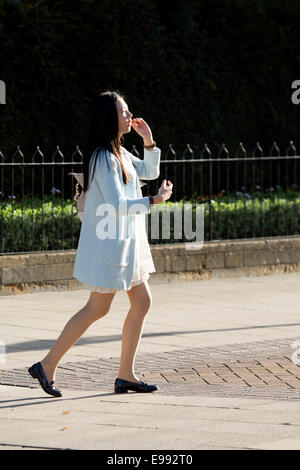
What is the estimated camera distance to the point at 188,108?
1777cm

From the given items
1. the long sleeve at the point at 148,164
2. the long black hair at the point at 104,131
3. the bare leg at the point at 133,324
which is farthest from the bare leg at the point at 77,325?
the long sleeve at the point at 148,164

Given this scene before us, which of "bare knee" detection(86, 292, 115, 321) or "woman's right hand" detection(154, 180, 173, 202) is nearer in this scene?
"woman's right hand" detection(154, 180, 173, 202)

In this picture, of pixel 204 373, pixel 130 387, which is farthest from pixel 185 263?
pixel 130 387

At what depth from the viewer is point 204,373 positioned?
781 centimetres

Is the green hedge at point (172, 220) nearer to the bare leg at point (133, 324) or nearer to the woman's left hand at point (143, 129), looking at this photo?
the woman's left hand at point (143, 129)

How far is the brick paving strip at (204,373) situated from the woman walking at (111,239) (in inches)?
15.2

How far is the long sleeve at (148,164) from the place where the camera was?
23.8 feet

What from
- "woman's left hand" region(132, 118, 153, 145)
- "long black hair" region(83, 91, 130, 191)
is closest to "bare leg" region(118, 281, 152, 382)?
"long black hair" region(83, 91, 130, 191)

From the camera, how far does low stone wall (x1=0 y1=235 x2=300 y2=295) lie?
1178 cm

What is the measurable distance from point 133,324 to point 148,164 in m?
1.02

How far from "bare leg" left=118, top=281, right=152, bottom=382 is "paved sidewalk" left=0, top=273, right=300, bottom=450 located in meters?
0.16

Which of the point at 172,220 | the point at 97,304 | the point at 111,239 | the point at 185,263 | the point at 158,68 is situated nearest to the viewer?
the point at 111,239

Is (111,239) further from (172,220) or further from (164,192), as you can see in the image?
(172,220)

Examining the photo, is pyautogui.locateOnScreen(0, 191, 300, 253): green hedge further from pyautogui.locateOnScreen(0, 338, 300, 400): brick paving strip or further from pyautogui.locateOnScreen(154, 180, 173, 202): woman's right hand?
pyautogui.locateOnScreen(154, 180, 173, 202): woman's right hand
